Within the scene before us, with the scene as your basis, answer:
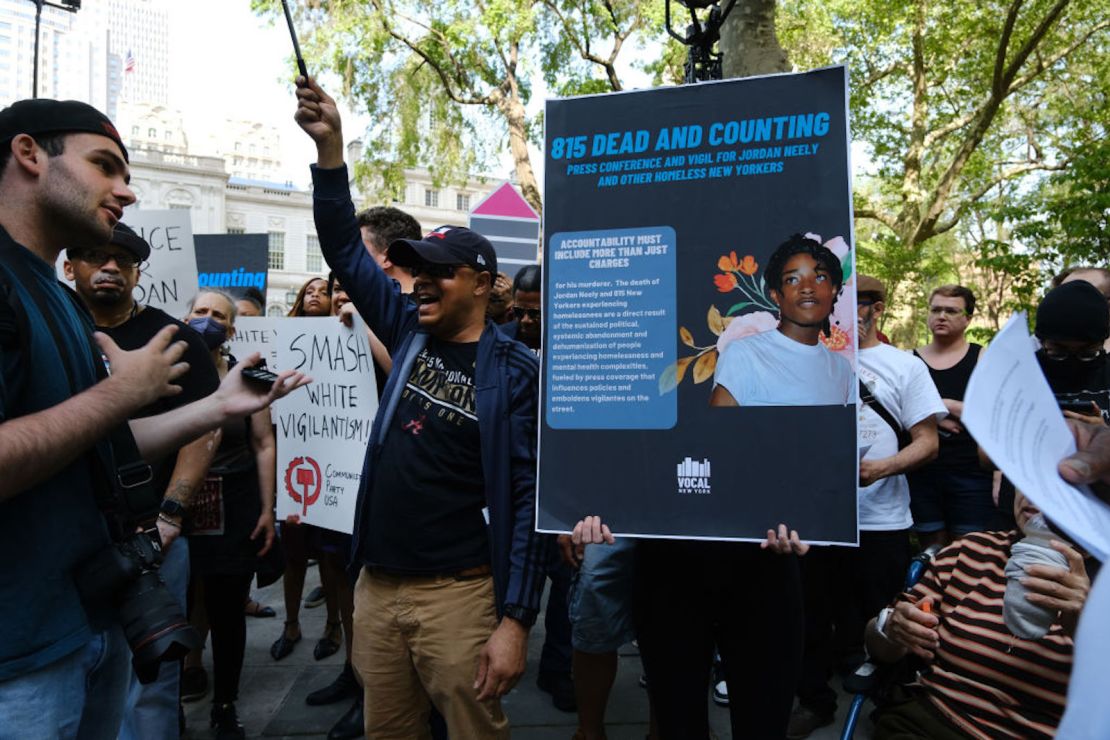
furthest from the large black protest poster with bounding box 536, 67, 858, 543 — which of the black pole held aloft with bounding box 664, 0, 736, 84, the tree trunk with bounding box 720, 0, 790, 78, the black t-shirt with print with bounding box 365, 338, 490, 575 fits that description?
the tree trunk with bounding box 720, 0, 790, 78

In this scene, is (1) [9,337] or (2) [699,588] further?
(2) [699,588]

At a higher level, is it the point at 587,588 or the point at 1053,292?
the point at 1053,292

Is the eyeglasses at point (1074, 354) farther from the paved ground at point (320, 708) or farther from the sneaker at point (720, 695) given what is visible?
the sneaker at point (720, 695)

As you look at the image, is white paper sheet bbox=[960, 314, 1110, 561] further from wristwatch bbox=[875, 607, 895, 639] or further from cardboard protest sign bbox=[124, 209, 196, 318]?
cardboard protest sign bbox=[124, 209, 196, 318]

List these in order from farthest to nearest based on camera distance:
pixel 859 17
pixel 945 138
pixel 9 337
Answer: pixel 945 138, pixel 859 17, pixel 9 337

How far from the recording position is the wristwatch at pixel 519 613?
230 centimetres

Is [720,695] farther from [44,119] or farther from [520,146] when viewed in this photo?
[520,146]

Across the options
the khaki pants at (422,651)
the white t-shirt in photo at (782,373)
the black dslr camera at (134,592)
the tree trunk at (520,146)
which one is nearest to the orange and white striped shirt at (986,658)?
the white t-shirt in photo at (782,373)

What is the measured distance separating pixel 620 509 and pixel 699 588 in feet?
1.35

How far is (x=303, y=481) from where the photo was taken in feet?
12.3

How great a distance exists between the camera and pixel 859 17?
1366cm

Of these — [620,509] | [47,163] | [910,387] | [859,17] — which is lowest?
[620,509]

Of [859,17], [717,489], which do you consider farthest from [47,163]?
[859,17]

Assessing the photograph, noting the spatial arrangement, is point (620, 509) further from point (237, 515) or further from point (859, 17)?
point (859, 17)
